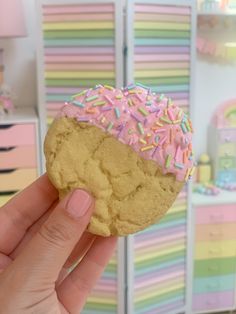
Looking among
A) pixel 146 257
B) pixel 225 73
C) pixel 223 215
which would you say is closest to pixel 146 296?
pixel 146 257

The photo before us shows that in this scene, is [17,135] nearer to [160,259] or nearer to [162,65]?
[162,65]

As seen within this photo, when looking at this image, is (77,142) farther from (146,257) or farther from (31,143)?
(146,257)

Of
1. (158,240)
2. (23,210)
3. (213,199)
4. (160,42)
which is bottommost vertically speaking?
(158,240)

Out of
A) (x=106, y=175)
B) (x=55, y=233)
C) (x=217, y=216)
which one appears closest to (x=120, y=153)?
(x=106, y=175)

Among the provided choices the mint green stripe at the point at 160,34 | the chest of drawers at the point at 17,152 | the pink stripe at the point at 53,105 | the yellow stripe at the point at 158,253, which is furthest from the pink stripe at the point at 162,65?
the yellow stripe at the point at 158,253

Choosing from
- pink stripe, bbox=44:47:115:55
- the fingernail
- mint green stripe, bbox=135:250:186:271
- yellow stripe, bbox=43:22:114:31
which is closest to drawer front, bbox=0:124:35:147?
pink stripe, bbox=44:47:115:55

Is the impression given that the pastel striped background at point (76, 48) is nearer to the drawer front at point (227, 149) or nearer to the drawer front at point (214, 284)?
the drawer front at point (227, 149)
